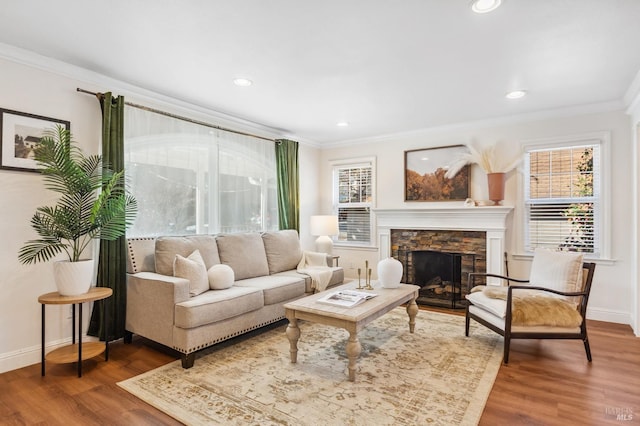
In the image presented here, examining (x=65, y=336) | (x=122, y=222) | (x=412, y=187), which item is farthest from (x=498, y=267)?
(x=65, y=336)

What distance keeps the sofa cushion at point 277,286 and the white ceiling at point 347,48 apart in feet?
6.48

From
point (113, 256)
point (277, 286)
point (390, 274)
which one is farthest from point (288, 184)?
point (113, 256)

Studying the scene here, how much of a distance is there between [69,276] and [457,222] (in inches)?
167

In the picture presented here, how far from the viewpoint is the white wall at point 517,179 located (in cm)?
380

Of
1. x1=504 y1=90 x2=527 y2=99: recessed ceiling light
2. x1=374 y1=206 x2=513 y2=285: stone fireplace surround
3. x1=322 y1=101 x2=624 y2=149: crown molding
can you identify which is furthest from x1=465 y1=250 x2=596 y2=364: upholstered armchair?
x1=322 y1=101 x2=624 y2=149: crown molding

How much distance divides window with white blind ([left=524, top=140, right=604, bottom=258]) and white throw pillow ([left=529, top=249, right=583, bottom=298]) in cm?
115

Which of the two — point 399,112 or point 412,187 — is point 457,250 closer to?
point 412,187

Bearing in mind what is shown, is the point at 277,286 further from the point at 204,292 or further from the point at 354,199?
the point at 354,199

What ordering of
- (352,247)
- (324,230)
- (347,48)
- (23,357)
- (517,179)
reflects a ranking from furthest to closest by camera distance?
1. (352,247)
2. (324,230)
3. (517,179)
4. (23,357)
5. (347,48)

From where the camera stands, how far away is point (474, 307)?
3.29 meters

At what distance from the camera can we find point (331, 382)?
2.44m

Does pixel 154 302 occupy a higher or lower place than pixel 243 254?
lower

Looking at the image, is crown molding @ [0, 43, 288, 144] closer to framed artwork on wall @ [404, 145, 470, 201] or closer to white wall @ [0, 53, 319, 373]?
white wall @ [0, 53, 319, 373]

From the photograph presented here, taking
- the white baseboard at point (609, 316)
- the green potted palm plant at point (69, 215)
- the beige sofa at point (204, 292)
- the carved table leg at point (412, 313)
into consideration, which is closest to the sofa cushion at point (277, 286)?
the beige sofa at point (204, 292)
